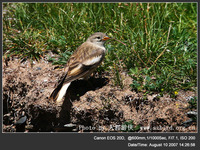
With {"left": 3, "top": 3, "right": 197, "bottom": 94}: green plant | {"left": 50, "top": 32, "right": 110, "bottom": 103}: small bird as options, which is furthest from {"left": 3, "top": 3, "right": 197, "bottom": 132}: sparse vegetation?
{"left": 50, "top": 32, "right": 110, "bottom": 103}: small bird

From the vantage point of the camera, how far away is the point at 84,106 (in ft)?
15.8

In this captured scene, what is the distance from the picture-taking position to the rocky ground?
14.7ft

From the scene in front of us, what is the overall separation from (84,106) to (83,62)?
2.61 ft

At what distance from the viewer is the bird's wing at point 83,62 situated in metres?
4.72

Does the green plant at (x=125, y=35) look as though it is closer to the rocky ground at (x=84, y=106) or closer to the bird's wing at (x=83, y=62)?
the rocky ground at (x=84, y=106)

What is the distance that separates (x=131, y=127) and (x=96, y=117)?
26.9 inches

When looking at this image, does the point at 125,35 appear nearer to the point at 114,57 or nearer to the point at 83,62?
the point at 114,57

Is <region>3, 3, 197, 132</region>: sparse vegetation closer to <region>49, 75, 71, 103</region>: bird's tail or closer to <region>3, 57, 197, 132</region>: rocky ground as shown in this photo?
<region>3, 57, 197, 132</region>: rocky ground

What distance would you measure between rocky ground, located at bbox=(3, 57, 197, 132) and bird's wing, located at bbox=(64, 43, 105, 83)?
1.45 ft

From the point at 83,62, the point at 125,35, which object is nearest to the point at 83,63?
the point at 83,62

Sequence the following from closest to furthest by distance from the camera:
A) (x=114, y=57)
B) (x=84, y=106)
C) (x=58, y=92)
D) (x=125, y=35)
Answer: (x=58, y=92)
(x=84, y=106)
(x=114, y=57)
(x=125, y=35)

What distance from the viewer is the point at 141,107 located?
4.65 metres

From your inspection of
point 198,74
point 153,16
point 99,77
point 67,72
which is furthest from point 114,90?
point 153,16

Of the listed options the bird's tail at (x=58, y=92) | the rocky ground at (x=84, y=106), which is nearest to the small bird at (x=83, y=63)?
the bird's tail at (x=58, y=92)
